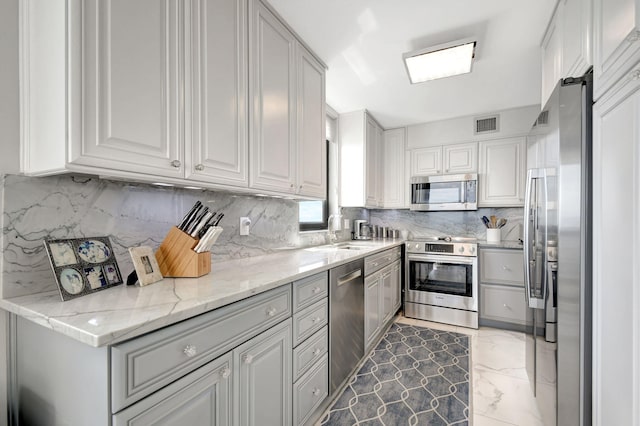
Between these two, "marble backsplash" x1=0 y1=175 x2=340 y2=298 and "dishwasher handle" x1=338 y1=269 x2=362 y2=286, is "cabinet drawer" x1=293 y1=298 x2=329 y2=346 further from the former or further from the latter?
"marble backsplash" x1=0 y1=175 x2=340 y2=298

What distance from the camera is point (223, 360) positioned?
3.27 feet

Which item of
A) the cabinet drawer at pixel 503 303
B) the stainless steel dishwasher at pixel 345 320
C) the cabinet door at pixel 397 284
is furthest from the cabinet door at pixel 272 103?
the cabinet drawer at pixel 503 303

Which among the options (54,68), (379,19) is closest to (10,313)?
(54,68)

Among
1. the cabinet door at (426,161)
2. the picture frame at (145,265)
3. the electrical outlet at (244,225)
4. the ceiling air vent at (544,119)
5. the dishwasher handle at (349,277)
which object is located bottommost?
the dishwasher handle at (349,277)

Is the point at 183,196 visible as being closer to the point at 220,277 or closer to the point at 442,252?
the point at 220,277

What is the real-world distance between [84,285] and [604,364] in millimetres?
1933

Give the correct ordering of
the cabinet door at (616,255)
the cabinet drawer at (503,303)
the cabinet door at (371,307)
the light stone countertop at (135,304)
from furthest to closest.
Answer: the cabinet drawer at (503,303) → the cabinet door at (371,307) → the cabinet door at (616,255) → the light stone countertop at (135,304)

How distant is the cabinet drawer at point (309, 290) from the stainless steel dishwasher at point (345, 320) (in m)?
0.08

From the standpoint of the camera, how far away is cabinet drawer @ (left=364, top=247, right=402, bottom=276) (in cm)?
237

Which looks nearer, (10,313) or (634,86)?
(634,86)

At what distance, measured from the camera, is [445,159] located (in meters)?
3.66

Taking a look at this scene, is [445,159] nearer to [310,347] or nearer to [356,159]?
[356,159]

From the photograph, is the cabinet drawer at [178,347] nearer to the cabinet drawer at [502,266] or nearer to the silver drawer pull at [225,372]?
the silver drawer pull at [225,372]

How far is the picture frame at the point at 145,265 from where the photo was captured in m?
1.13
